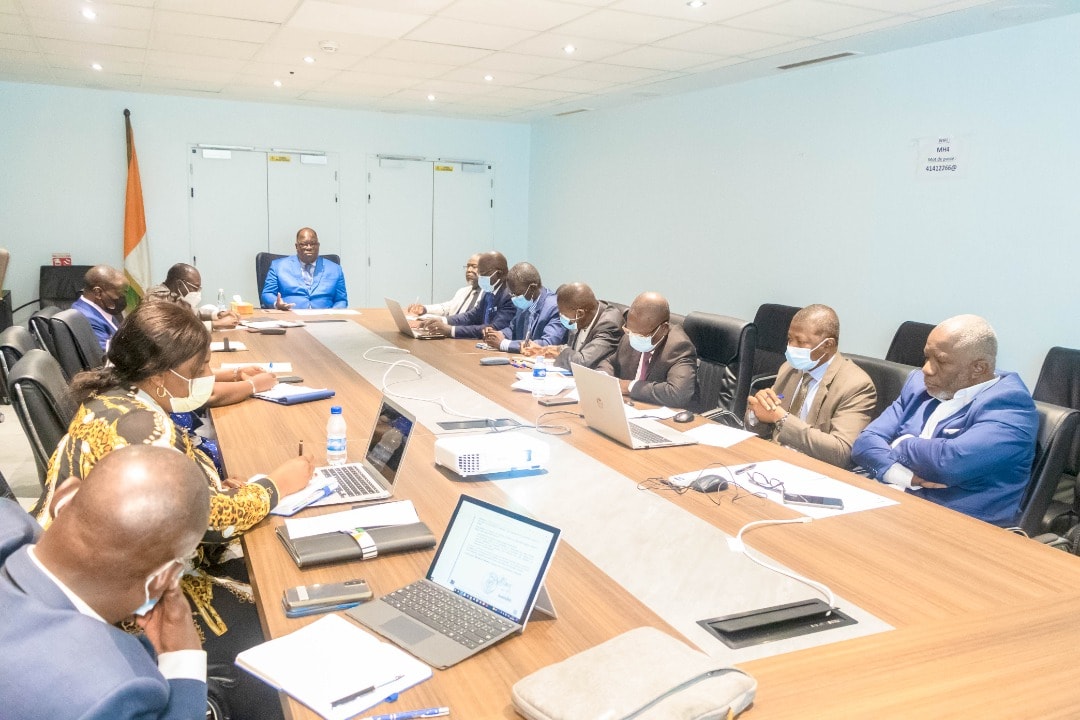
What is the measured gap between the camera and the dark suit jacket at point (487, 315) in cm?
524

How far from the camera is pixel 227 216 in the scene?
8.11 metres

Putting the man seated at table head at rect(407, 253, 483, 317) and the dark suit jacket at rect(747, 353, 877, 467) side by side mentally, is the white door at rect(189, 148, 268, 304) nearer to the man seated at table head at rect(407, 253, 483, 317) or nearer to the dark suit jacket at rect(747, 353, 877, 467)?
the man seated at table head at rect(407, 253, 483, 317)

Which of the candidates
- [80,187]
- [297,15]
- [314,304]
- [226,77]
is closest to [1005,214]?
[297,15]

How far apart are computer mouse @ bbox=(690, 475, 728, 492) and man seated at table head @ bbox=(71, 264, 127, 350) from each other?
10.9 ft

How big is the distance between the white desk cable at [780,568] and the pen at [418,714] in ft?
2.58

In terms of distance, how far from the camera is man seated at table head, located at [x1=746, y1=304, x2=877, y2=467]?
113 inches

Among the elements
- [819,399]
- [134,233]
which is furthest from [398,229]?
[819,399]

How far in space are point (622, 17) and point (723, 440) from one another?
2627mm

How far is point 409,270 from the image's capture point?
8.98 m

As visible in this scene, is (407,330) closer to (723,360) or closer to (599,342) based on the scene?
(599,342)

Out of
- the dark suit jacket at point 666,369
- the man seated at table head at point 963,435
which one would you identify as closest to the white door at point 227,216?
the dark suit jacket at point 666,369

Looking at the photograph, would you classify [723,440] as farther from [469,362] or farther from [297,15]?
[297,15]

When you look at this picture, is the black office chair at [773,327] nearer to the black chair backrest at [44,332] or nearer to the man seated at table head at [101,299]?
the man seated at table head at [101,299]

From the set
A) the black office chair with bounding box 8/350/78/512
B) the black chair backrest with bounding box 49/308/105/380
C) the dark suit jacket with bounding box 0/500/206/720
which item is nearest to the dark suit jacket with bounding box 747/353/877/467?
the dark suit jacket with bounding box 0/500/206/720
